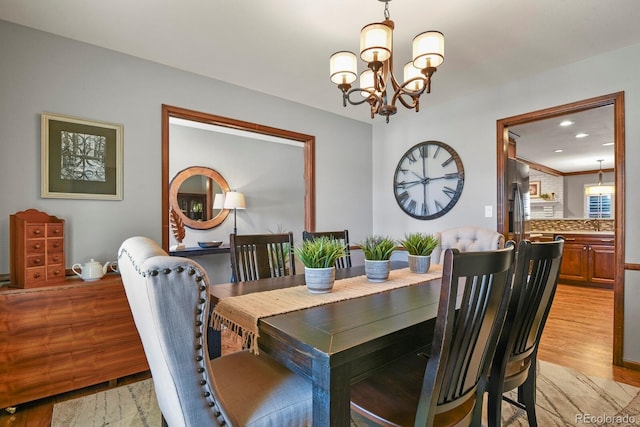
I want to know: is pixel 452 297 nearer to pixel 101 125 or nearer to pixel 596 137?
pixel 101 125

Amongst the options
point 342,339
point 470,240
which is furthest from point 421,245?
point 342,339

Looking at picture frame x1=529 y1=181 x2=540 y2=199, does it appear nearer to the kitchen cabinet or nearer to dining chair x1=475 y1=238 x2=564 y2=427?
the kitchen cabinet

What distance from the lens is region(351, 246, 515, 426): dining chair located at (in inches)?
37.8

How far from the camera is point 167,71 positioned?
2725 mm

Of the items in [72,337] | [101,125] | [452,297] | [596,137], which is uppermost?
[596,137]

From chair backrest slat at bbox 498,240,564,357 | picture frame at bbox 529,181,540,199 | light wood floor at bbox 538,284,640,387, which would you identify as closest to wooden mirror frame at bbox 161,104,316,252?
chair backrest slat at bbox 498,240,564,357

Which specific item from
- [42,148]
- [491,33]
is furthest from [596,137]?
[42,148]

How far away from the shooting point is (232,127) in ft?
10.4

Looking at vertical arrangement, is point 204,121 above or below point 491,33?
below

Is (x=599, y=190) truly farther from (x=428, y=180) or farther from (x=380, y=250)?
(x=380, y=250)

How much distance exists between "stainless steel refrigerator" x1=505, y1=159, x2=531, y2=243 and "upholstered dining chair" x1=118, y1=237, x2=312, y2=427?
302cm

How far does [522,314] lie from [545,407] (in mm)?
1004

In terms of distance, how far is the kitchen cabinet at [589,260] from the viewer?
199 inches

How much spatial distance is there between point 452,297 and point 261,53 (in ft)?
7.61
